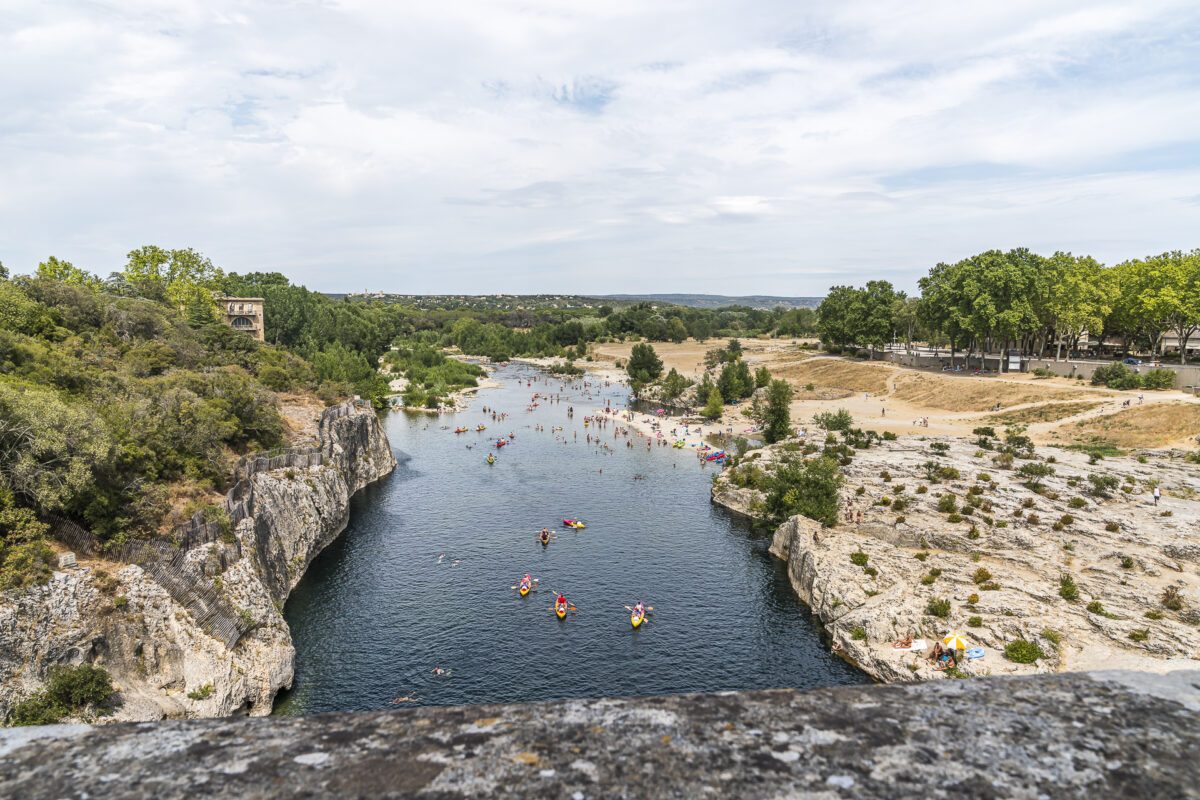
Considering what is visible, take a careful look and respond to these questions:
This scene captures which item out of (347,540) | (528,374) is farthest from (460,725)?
(528,374)

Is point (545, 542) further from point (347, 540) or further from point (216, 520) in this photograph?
point (216, 520)

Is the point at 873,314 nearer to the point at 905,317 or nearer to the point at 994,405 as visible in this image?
the point at 905,317

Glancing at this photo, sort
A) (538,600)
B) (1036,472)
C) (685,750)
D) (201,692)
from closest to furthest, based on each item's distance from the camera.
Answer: (685,750), (201,692), (538,600), (1036,472)

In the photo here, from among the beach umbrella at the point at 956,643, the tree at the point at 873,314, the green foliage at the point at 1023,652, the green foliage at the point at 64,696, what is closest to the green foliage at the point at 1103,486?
the green foliage at the point at 1023,652

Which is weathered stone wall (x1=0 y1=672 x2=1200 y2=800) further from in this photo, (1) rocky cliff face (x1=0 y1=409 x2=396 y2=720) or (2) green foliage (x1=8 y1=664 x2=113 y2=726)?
(1) rocky cliff face (x1=0 y1=409 x2=396 y2=720)

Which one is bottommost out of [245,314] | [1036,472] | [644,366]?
[1036,472]

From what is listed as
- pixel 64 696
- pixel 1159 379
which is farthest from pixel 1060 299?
pixel 64 696

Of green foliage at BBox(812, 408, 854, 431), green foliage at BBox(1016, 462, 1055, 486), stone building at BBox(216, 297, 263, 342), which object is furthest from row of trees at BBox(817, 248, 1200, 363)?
stone building at BBox(216, 297, 263, 342)
